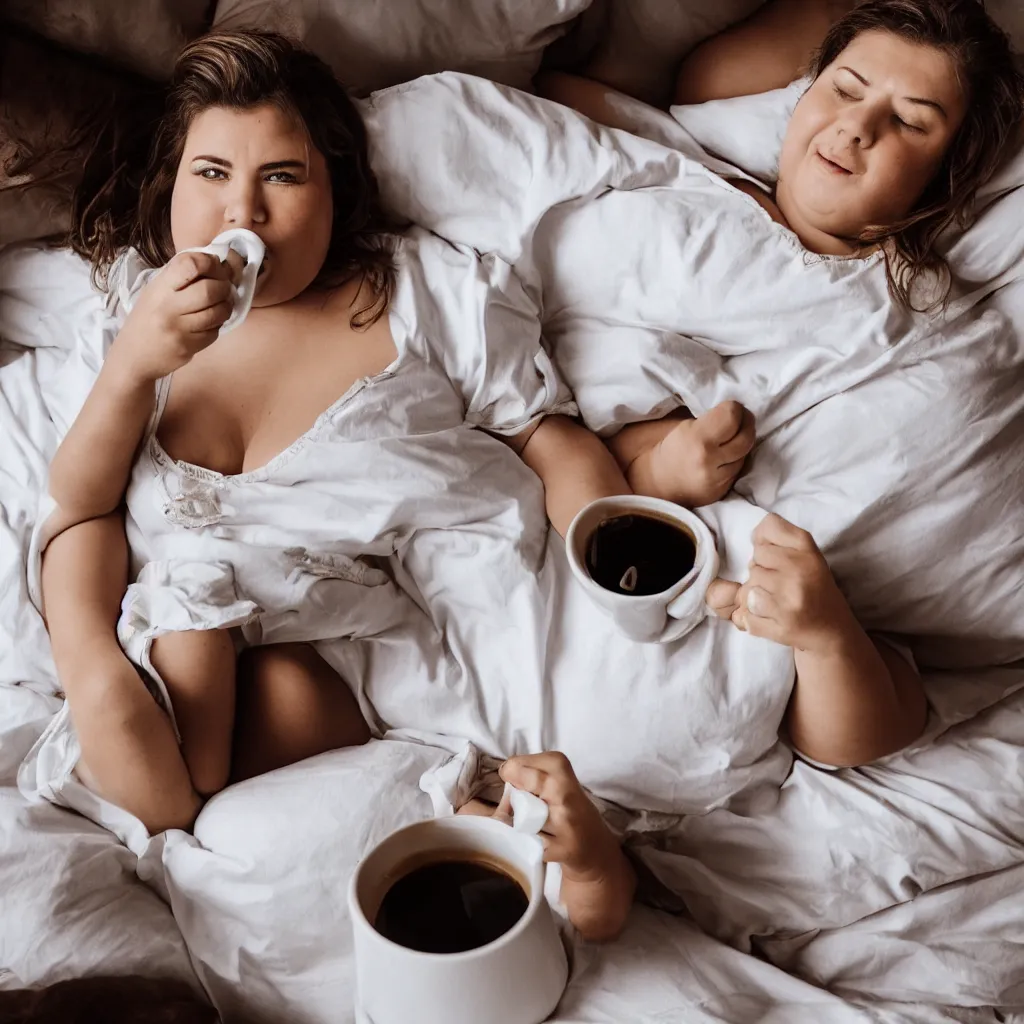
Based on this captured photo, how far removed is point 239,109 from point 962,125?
2.10 feet

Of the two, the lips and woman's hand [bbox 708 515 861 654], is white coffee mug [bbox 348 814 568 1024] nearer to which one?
woman's hand [bbox 708 515 861 654]

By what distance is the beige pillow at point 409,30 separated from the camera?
1010 millimetres

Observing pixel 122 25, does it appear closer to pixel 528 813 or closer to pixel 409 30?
pixel 409 30

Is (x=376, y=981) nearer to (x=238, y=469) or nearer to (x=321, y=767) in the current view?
(x=321, y=767)

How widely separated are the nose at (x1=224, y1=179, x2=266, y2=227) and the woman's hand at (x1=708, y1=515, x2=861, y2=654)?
1.57ft

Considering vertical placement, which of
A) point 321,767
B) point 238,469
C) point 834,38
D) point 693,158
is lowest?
point 321,767

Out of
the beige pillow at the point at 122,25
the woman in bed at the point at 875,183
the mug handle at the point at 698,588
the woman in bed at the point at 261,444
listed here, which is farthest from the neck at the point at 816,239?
the beige pillow at the point at 122,25

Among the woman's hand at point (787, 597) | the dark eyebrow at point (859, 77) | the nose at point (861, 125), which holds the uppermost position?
the dark eyebrow at point (859, 77)

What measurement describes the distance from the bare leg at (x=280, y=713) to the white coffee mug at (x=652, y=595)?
0.28 metres

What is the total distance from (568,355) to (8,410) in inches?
21.4

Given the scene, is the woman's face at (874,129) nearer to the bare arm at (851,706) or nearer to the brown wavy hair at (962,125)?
the brown wavy hair at (962,125)

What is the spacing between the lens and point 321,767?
0.86 meters

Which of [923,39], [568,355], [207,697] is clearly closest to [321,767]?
[207,697]

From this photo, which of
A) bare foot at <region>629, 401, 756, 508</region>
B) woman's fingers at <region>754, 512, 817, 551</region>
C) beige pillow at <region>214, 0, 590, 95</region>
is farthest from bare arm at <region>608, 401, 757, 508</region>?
beige pillow at <region>214, 0, 590, 95</region>
